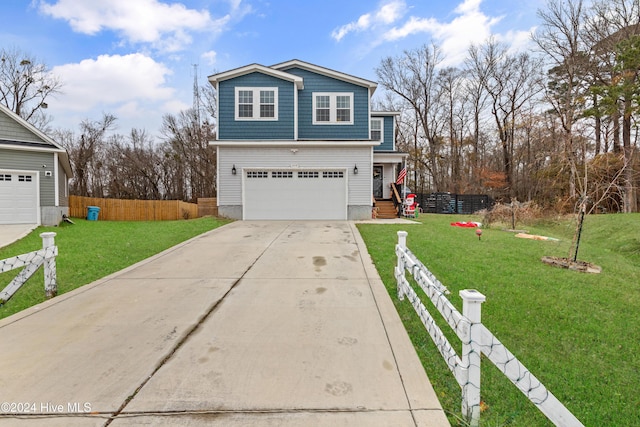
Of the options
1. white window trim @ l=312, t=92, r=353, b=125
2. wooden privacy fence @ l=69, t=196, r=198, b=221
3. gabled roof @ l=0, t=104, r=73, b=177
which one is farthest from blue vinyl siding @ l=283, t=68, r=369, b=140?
gabled roof @ l=0, t=104, r=73, b=177

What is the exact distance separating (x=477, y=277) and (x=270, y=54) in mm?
19620

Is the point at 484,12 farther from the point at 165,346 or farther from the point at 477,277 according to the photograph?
the point at 165,346

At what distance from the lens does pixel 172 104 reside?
28.6 m

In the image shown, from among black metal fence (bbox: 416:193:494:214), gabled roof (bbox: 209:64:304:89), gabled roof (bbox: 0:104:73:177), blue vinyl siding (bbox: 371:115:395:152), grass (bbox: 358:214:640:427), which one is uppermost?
gabled roof (bbox: 209:64:304:89)

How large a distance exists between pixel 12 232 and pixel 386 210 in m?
14.7

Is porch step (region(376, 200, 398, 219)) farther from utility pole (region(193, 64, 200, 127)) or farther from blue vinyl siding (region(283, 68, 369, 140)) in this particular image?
utility pole (region(193, 64, 200, 127))

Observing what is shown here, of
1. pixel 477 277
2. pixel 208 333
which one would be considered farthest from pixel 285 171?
pixel 208 333

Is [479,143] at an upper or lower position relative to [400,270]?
upper

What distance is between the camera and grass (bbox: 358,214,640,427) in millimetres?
2443

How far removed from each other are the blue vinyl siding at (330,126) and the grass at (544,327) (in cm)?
779

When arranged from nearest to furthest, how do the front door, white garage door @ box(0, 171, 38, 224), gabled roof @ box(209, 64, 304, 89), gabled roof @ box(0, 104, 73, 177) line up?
white garage door @ box(0, 171, 38, 224) → gabled roof @ box(0, 104, 73, 177) → gabled roof @ box(209, 64, 304, 89) → the front door

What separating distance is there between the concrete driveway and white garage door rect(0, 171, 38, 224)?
0.44m

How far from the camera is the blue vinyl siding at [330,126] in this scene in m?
14.3

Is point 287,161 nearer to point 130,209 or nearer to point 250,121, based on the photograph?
point 250,121
